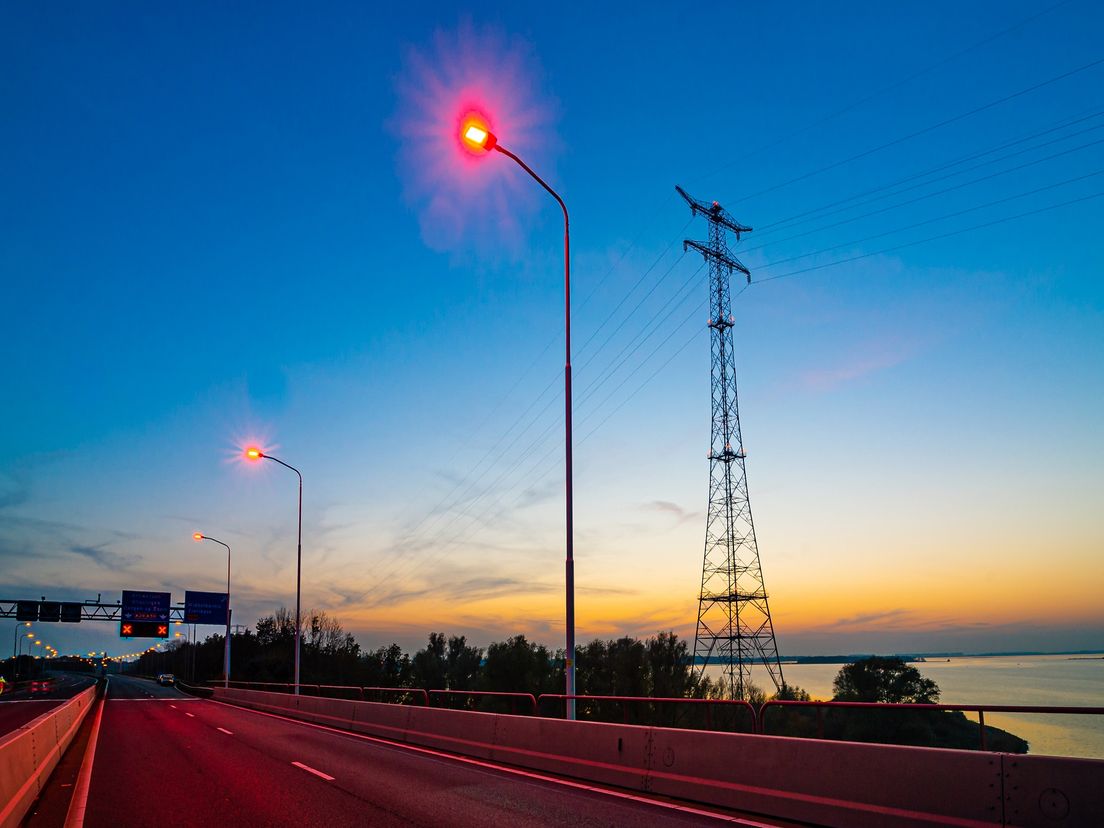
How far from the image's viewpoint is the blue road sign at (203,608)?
211 ft

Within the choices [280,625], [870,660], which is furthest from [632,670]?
[280,625]

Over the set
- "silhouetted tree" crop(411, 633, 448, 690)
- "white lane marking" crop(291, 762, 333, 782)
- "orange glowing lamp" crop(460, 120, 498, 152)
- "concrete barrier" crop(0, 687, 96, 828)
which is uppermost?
"orange glowing lamp" crop(460, 120, 498, 152)

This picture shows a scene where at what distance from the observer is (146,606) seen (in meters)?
64.3

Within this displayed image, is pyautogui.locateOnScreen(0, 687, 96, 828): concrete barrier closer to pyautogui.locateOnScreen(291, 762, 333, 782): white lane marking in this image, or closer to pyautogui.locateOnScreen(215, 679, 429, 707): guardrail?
pyautogui.locateOnScreen(291, 762, 333, 782): white lane marking

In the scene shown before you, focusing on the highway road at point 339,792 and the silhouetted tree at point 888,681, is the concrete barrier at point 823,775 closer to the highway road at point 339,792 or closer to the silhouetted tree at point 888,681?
the highway road at point 339,792

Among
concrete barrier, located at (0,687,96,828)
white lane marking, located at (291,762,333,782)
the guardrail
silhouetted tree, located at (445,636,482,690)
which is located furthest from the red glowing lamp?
silhouetted tree, located at (445,636,482,690)

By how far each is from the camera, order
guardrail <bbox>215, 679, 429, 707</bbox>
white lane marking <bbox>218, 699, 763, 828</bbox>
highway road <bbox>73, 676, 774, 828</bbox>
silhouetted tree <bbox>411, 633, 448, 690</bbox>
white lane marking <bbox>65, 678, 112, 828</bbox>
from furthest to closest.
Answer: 1. silhouetted tree <bbox>411, 633, 448, 690</bbox>
2. guardrail <bbox>215, 679, 429, 707</bbox>
3. white lane marking <bbox>65, 678, 112, 828</bbox>
4. highway road <bbox>73, 676, 774, 828</bbox>
5. white lane marking <bbox>218, 699, 763, 828</bbox>

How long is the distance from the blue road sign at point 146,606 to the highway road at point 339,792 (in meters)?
52.2

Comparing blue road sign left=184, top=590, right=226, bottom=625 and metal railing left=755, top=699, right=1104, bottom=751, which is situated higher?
metal railing left=755, top=699, right=1104, bottom=751

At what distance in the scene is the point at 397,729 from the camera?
763 inches

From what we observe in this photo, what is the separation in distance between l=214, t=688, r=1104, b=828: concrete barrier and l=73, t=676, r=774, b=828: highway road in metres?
0.51

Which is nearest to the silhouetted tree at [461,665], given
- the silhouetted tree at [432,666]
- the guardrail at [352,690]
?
the silhouetted tree at [432,666]

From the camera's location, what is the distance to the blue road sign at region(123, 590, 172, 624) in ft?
209

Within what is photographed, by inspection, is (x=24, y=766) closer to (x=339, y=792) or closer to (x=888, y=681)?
(x=339, y=792)
